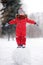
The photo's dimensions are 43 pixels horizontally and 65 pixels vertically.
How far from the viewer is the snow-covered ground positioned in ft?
4.42

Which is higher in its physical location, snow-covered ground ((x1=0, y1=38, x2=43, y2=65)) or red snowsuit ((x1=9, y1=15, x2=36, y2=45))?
red snowsuit ((x1=9, y1=15, x2=36, y2=45))

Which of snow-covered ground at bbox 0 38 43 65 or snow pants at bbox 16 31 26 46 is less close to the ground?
snow pants at bbox 16 31 26 46

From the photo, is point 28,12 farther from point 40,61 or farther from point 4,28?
point 40,61

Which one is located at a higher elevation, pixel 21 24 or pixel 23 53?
pixel 21 24

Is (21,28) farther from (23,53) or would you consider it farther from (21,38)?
(23,53)

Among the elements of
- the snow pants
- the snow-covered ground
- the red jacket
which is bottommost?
the snow-covered ground

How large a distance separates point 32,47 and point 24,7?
283 millimetres

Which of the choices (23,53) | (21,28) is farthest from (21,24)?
(23,53)

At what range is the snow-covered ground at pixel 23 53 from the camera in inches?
53.1

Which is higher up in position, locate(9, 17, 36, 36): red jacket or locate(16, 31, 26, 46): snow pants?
locate(9, 17, 36, 36): red jacket

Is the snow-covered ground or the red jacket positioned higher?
the red jacket

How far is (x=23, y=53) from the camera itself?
137cm

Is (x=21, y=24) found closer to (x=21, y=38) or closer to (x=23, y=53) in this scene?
(x=21, y=38)

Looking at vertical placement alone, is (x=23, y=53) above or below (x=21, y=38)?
below
